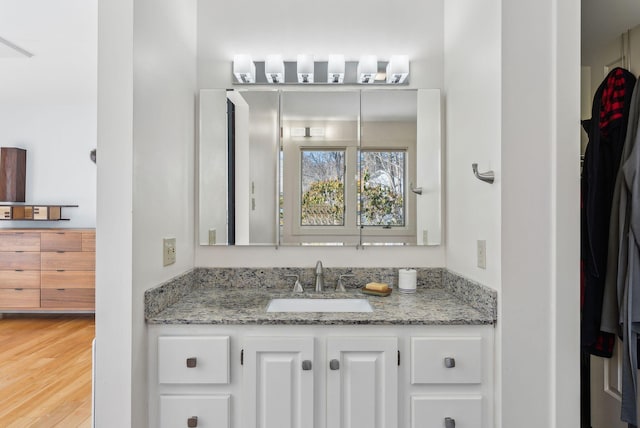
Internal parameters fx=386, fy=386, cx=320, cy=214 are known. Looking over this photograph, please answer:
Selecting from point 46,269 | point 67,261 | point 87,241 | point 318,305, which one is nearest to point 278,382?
point 318,305

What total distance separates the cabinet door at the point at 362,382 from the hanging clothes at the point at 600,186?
0.81 m

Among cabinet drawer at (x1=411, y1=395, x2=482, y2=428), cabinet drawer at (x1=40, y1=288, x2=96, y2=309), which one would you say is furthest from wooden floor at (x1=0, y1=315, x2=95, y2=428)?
cabinet drawer at (x1=411, y1=395, x2=482, y2=428)

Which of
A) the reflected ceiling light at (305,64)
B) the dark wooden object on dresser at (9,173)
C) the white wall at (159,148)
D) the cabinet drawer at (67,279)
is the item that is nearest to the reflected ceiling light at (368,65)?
the reflected ceiling light at (305,64)

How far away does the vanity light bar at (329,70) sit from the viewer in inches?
80.0

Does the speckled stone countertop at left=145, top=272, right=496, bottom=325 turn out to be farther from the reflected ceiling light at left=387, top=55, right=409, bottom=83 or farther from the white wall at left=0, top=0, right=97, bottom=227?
the white wall at left=0, top=0, right=97, bottom=227

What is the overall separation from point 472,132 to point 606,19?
0.80m

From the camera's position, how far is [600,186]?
1538 millimetres

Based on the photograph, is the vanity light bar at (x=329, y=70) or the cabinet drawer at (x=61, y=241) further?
the cabinet drawer at (x=61, y=241)

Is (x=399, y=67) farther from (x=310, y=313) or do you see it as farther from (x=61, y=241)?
(x=61, y=241)

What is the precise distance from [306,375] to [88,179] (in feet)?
13.4

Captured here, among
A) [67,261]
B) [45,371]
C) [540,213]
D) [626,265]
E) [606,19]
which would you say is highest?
[606,19]

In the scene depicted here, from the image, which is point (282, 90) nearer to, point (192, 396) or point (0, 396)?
point (192, 396)

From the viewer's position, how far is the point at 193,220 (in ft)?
6.69

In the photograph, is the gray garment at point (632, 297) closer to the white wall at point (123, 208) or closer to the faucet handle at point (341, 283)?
the faucet handle at point (341, 283)
